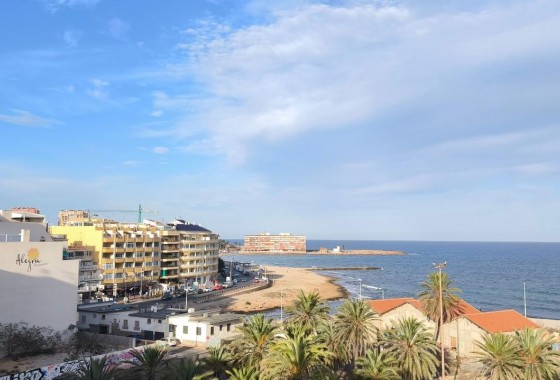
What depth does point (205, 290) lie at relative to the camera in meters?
127

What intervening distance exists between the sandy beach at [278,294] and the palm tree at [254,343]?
63.2 metres

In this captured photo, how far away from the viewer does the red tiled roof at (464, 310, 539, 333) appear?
55844mm

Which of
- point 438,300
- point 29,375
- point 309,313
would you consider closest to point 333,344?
point 309,313

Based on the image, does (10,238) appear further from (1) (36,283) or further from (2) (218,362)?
(2) (218,362)

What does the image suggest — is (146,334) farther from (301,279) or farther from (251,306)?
(301,279)

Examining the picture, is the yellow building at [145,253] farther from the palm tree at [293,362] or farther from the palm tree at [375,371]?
the palm tree at [375,371]

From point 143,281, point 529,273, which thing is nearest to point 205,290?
point 143,281

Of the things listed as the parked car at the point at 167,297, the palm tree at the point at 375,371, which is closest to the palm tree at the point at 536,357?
the palm tree at the point at 375,371

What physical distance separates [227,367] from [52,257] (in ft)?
115

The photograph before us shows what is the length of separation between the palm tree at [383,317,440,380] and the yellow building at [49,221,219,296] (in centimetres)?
8324

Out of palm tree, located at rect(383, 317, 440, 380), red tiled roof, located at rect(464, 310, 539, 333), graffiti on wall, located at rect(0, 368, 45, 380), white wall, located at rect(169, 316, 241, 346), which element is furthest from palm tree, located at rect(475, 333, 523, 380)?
graffiti on wall, located at rect(0, 368, 45, 380)

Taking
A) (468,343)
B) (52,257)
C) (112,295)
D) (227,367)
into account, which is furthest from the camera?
(112,295)

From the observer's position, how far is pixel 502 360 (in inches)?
1479

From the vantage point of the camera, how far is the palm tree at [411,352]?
39531 mm
